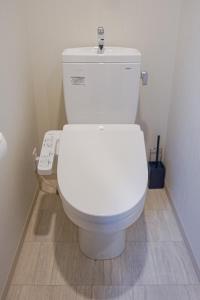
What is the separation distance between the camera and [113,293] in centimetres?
117

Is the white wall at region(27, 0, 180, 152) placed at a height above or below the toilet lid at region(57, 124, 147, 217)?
above

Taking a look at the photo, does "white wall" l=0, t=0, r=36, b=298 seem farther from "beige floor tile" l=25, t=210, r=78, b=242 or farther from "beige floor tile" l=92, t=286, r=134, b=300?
"beige floor tile" l=92, t=286, r=134, b=300

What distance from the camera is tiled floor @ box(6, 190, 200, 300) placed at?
1.17 m

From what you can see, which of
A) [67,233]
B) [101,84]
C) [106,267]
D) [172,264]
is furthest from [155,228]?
[101,84]

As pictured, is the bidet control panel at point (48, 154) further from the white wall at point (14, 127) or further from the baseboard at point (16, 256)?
the baseboard at point (16, 256)

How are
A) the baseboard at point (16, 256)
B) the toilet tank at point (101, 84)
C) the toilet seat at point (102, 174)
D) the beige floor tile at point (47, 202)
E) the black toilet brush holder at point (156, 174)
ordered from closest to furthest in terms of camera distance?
the toilet seat at point (102, 174), the baseboard at point (16, 256), the toilet tank at point (101, 84), the beige floor tile at point (47, 202), the black toilet brush holder at point (156, 174)

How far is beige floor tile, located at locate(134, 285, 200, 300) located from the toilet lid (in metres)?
0.43

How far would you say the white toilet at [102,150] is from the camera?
3.32ft

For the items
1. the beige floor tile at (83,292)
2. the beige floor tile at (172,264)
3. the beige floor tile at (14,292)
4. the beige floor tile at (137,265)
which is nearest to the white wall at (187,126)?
the beige floor tile at (172,264)

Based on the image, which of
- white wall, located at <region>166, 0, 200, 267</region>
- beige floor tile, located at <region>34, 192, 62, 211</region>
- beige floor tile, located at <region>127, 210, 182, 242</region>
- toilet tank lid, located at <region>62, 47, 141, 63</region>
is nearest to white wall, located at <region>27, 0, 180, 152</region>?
white wall, located at <region>166, 0, 200, 267</region>

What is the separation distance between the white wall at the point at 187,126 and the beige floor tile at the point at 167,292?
0.44 feet

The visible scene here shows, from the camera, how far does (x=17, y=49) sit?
4.40ft

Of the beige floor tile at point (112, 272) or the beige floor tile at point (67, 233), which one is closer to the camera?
the beige floor tile at point (112, 272)

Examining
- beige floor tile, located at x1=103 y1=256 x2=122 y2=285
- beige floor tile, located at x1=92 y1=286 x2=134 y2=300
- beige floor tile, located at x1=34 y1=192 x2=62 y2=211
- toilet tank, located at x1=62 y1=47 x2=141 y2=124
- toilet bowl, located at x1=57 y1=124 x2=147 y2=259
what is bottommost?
beige floor tile, located at x1=92 y1=286 x2=134 y2=300
